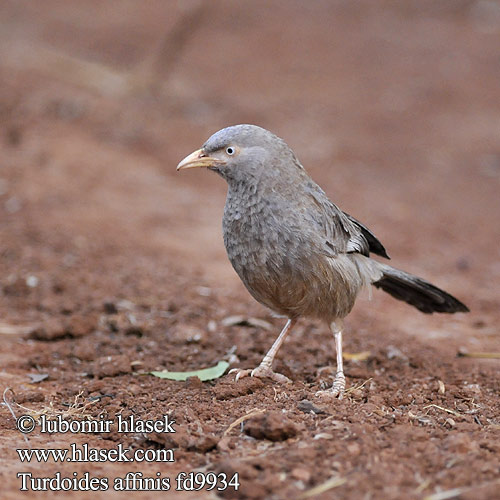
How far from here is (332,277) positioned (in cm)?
458

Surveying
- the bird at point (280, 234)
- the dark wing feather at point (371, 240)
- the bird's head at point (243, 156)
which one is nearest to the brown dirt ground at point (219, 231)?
the bird at point (280, 234)

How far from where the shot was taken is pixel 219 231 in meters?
9.02

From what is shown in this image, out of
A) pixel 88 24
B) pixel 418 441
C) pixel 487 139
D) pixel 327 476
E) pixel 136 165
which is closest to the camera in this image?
pixel 327 476

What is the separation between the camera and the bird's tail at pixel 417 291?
5.35m

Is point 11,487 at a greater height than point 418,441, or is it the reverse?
point 418,441

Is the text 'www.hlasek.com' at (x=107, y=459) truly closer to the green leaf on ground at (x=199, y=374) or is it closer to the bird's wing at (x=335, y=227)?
the green leaf on ground at (x=199, y=374)

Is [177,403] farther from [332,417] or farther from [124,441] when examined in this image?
[332,417]

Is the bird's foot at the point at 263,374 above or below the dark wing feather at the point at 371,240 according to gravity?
below

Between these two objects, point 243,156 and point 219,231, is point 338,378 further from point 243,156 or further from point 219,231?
point 219,231

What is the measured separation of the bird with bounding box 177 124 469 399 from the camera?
4.41 metres

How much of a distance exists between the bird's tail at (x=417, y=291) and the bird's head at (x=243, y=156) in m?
1.23

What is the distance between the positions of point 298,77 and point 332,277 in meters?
11.0

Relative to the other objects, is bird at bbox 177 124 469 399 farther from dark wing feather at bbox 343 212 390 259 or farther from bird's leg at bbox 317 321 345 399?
dark wing feather at bbox 343 212 390 259

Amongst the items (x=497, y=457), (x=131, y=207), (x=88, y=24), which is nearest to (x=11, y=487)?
(x=497, y=457)
